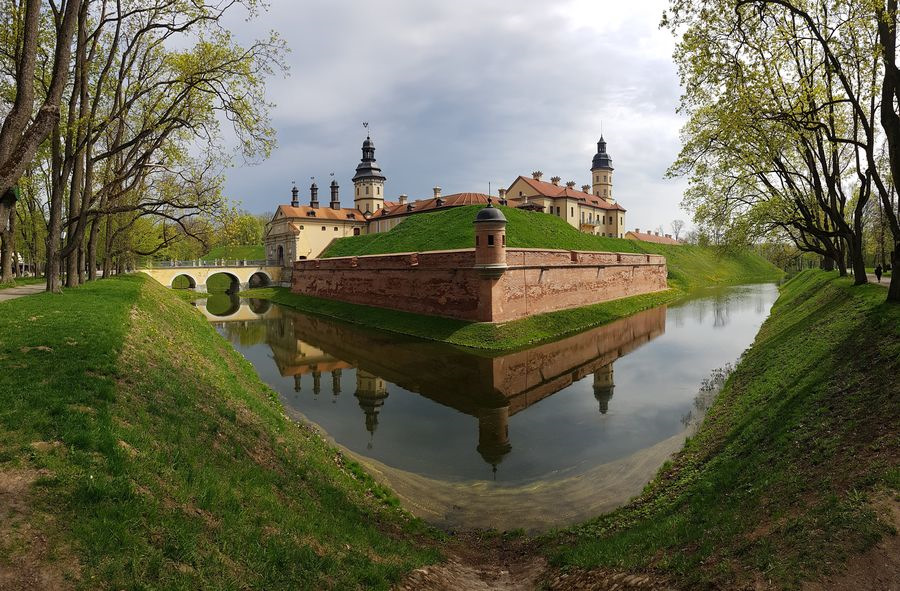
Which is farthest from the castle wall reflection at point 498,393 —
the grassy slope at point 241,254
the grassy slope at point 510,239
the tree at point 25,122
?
the grassy slope at point 241,254

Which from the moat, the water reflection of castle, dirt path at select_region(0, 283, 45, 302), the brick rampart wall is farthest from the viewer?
the brick rampart wall

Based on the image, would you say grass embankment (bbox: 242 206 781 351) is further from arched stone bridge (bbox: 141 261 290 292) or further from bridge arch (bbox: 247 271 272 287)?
bridge arch (bbox: 247 271 272 287)

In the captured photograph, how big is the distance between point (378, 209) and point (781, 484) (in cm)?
6463

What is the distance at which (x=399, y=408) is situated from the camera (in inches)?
547

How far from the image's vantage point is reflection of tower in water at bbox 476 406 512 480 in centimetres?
1059

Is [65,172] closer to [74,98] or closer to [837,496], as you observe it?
[74,98]

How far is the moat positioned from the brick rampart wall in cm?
292

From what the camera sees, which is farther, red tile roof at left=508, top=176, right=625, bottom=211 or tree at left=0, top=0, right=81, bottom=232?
red tile roof at left=508, top=176, right=625, bottom=211

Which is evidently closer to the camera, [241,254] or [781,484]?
[781,484]

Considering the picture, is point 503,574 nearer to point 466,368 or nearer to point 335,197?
point 466,368

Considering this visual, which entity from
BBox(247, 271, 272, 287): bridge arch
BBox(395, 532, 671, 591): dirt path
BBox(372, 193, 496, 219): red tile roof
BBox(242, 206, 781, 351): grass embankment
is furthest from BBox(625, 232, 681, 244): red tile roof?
BBox(395, 532, 671, 591): dirt path

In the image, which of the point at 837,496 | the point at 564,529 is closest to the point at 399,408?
the point at 564,529

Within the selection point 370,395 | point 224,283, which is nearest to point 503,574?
point 370,395

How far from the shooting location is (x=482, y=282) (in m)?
22.3
